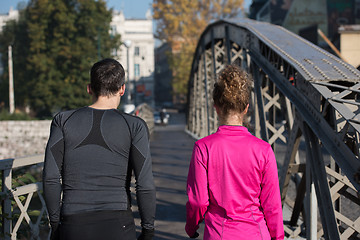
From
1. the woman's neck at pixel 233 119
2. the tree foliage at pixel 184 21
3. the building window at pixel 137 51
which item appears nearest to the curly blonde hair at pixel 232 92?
the woman's neck at pixel 233 119

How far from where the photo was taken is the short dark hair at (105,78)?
302 centimetres

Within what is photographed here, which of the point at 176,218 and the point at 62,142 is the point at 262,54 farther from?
the point at 62,142

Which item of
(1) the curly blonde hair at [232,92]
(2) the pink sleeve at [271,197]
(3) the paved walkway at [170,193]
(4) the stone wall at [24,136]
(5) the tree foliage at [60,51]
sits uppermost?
(5) the tree foliage at [60,51]

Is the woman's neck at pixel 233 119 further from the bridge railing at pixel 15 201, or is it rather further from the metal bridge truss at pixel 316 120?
the bridge railing at pixel 15 201

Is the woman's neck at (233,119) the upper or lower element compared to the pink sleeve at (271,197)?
upper

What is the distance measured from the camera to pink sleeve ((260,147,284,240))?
8.93ft

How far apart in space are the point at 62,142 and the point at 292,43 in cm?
448

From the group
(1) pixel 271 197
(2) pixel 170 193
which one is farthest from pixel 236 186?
(2) pixel 170 193

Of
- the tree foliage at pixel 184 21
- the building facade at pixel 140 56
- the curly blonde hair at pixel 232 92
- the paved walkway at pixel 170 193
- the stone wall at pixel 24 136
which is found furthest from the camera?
the building facade at pixel 140 56

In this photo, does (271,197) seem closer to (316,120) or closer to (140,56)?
(316,120)

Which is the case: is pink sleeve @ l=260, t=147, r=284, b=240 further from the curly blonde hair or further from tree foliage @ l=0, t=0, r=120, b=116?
tree foliage @ l=0, t=0, r=120, b=116

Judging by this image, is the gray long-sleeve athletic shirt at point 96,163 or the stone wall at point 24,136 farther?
the stone wall at point 24,136

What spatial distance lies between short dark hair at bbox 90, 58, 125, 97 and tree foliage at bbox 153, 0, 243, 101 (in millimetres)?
→ 50584

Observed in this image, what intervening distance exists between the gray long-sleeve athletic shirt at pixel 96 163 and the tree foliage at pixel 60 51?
126 feet
